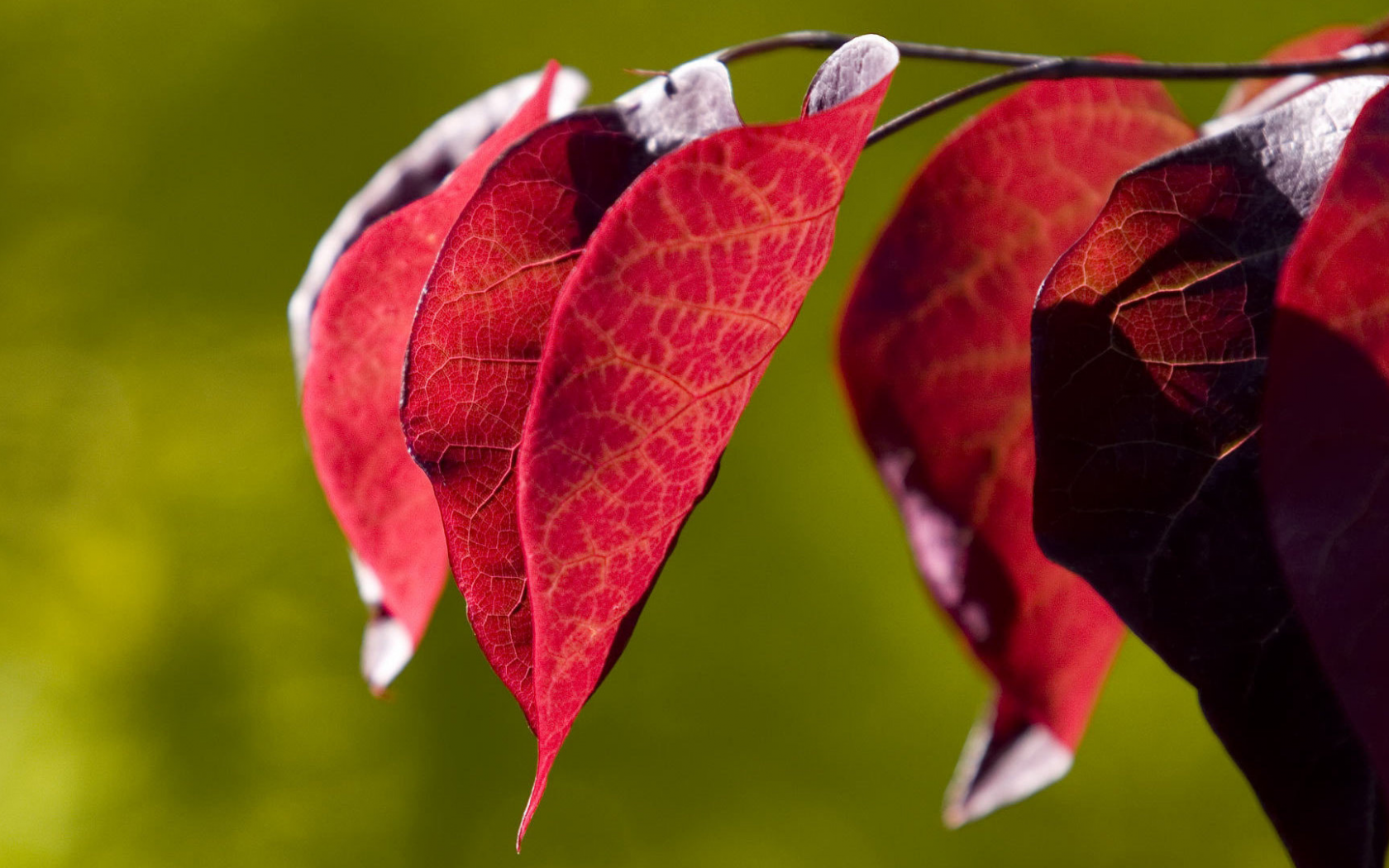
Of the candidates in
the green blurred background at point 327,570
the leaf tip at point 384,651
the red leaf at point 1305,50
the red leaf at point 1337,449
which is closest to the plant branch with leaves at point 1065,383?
the red leaf at point 1337,449

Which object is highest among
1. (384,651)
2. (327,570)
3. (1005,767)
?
(384,651)

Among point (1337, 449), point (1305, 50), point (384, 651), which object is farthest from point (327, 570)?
point (1337, 449)

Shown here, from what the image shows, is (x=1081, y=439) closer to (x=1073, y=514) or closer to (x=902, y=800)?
(x=1073, y=514)

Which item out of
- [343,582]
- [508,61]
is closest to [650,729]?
[343,582]

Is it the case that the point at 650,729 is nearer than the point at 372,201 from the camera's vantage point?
No

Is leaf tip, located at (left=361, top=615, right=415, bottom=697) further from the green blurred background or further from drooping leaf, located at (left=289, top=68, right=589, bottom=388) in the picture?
the green blurred background

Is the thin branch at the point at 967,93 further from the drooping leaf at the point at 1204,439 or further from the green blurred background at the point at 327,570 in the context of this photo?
the green blurred background at the point at 327,570

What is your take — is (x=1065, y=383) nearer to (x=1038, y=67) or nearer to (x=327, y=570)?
(x=1038, y=67)
